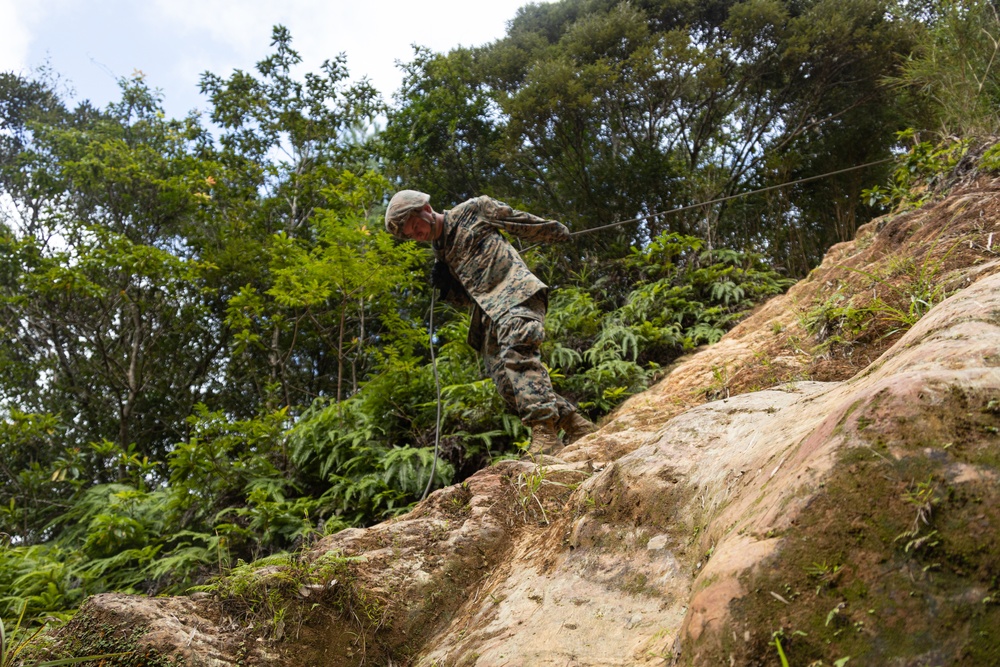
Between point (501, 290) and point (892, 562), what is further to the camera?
point (501, 290)

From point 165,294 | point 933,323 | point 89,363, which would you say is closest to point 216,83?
point 165,294

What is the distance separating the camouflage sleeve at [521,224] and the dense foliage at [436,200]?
1.94 metres

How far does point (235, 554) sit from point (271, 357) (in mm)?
4774

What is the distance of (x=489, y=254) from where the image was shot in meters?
6.00

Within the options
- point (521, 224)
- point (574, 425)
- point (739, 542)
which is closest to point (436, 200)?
point (521, 224)

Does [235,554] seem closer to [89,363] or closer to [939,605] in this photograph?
[939,605]

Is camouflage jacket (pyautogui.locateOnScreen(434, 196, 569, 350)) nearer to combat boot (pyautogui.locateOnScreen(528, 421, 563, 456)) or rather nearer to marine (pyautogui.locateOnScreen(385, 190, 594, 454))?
marine (pyautogui.locateOnScreen(385, 190, 594, 454))

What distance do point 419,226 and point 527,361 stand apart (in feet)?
4.81

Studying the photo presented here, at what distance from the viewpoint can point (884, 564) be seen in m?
1.69

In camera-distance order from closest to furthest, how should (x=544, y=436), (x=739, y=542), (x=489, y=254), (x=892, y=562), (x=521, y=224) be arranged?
(x=892, y=562)
(x=739, y=542)
(x=544, y=436)
(x=489, y=254)
(x=521, y=224)

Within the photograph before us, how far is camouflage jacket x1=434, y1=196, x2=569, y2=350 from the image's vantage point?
5797 mm

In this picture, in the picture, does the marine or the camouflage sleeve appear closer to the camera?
the marine

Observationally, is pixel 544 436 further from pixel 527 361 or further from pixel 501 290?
pixel 501 290

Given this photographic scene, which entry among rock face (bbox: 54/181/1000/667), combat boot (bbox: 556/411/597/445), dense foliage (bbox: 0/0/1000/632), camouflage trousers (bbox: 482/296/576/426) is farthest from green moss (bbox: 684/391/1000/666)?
dense foliage (bbox: 0/0/1000/632)
